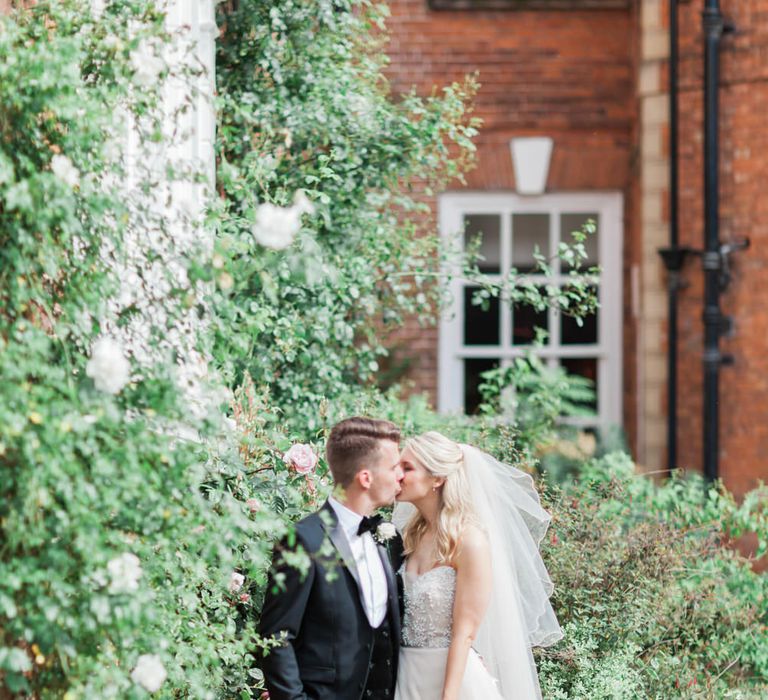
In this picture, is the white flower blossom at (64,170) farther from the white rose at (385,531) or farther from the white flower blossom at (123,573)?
the white rose at (385,531)

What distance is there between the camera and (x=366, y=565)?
152 inches

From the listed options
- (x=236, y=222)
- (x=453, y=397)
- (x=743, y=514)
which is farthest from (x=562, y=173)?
(x=236, y=222)

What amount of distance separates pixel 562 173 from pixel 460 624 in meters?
6.92

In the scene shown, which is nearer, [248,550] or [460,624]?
[248,550]

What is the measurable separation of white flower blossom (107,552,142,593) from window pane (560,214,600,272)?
8.13 meters

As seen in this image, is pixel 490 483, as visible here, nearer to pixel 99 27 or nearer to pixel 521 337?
pixel 99 27

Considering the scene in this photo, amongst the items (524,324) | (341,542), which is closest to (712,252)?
(524,324)

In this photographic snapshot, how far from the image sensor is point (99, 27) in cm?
342

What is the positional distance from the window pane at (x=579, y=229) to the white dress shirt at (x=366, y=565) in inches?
273

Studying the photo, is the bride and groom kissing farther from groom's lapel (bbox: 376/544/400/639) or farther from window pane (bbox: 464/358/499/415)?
window pane (bbox: 464/358/499/415)

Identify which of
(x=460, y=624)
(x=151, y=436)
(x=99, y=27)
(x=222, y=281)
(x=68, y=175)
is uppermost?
(x=99, y=27)

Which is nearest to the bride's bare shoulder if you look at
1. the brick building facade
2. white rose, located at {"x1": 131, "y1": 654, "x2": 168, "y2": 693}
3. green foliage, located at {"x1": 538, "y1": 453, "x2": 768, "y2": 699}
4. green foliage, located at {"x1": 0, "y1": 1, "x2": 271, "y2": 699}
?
green foliage, located at {"x1": 0, "y1": 1, "x2": 271, "y2": 699}

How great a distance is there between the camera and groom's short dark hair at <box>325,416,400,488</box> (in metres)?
3.80

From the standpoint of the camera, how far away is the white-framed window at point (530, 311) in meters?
10.4
